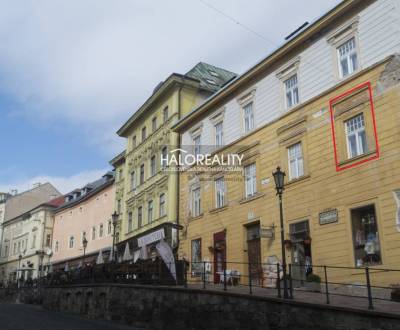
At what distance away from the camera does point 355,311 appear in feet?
38.5

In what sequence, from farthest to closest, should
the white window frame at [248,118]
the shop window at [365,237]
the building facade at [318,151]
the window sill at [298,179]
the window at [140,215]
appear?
the window at [140,215]
the white window frame at [248,118]
the window sill at [298,179]
the building facade at [318,151]
the shop window at [365,237]

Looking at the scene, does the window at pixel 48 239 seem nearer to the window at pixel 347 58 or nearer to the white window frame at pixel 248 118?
the white window frame at pixel 248 118

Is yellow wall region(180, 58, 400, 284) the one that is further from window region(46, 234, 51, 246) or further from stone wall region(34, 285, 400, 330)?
window region(46, 234, 51, 246)

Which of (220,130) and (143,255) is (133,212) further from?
(220,130)

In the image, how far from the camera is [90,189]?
5541 cm

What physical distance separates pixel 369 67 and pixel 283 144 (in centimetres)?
518

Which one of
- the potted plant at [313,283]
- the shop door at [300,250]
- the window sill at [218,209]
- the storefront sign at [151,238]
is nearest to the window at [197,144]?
the window sill at [218,209]

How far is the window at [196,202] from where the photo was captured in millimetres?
28042

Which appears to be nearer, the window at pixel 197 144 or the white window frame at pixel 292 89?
the white window frame at pixel 292 89

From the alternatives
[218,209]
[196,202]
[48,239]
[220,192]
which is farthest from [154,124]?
[48,239]

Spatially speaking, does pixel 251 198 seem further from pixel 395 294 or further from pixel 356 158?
pixel 395 294

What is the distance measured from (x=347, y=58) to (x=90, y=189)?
134 feet

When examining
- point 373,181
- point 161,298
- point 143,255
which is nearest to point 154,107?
point 143,255

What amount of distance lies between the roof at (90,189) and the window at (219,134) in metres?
19.6
